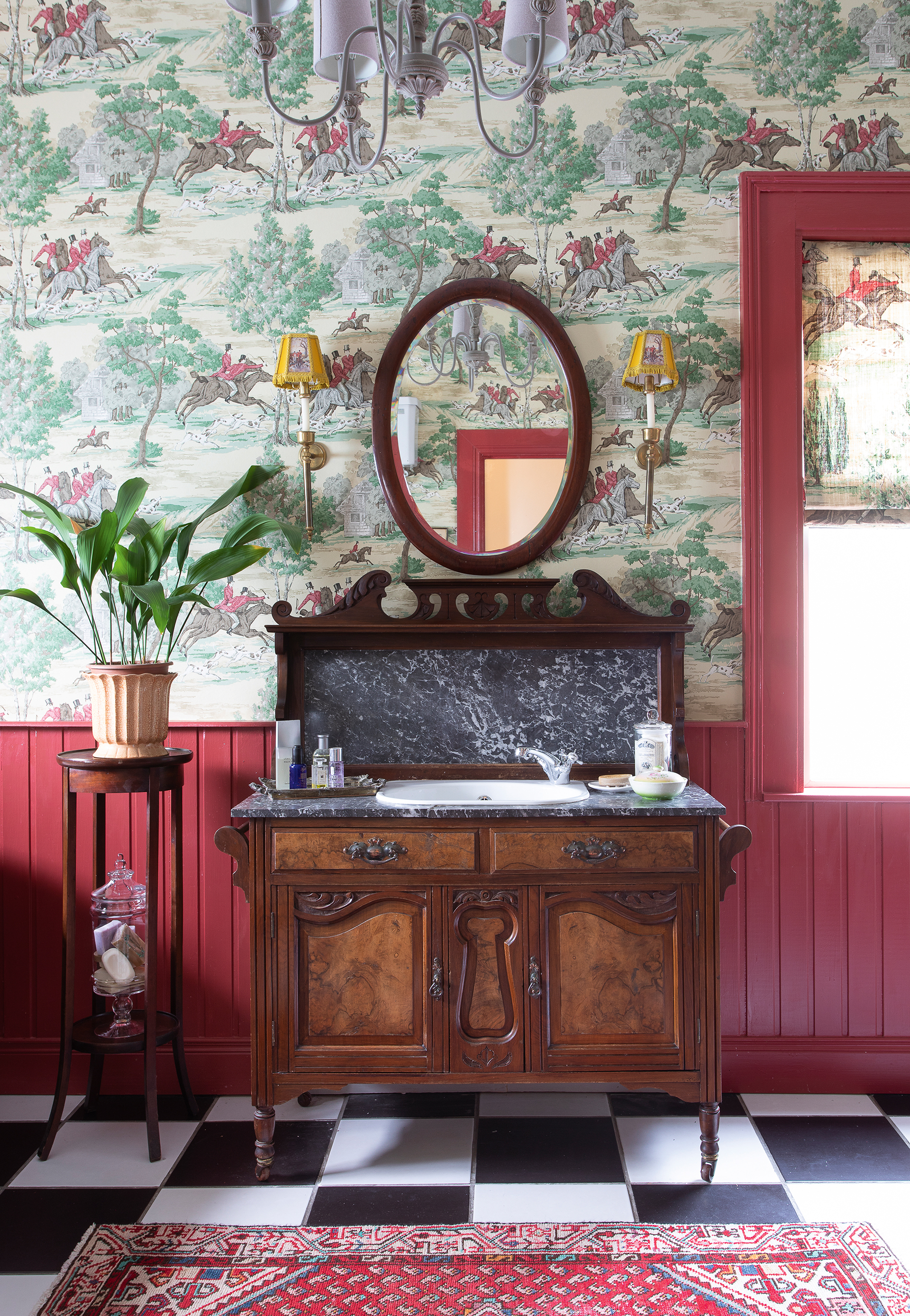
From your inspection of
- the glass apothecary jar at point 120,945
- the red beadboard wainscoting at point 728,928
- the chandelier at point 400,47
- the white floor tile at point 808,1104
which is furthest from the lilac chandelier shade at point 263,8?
the white floor tile at point 808,1104

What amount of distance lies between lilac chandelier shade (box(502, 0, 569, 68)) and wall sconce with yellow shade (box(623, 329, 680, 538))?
1.29 metres

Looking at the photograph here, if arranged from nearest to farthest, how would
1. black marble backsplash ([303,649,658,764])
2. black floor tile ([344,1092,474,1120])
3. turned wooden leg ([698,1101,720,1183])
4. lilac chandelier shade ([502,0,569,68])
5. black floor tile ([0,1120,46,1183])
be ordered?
1. lilac chandelier shade ([502,0,569,68])
2. turned wooden leg ([698,1101,720,1183])
3. black floor tile ([0,1120,46,1183])
4. black floor tile ([344,1092,474,1120])
5. black marble backsplash ([303,649,658,764])

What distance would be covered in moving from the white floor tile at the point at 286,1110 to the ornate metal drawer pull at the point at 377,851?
905mm

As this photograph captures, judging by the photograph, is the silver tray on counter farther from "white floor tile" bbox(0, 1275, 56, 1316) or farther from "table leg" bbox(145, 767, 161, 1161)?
"white floor tile" bbox(0, 1275, 56, 1316)

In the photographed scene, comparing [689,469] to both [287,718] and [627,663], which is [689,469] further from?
[287,718]

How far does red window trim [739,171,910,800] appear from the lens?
9.89 feet

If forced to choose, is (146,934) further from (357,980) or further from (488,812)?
(488,812)

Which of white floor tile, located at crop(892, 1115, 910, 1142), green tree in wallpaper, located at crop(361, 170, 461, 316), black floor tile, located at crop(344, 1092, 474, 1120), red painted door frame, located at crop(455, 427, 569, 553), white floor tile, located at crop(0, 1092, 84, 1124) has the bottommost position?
white floor tile, located at crop(0, 1092, 84, 1124)

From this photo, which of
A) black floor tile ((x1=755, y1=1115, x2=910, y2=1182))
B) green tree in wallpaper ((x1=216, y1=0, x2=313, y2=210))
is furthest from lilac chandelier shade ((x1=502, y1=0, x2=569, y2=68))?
black floor tile ((x1=755, y1=1115, x2=910, y2=1182))

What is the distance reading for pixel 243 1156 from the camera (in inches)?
103

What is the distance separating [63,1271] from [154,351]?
2.62 metres

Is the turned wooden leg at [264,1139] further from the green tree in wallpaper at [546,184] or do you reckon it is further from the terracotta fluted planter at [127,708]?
the green tree in wallpaper at [546,184]

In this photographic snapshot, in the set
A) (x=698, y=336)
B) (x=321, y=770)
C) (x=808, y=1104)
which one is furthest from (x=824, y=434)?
(x=808, y=1104)

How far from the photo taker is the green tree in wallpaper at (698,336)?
→ 304 cm
